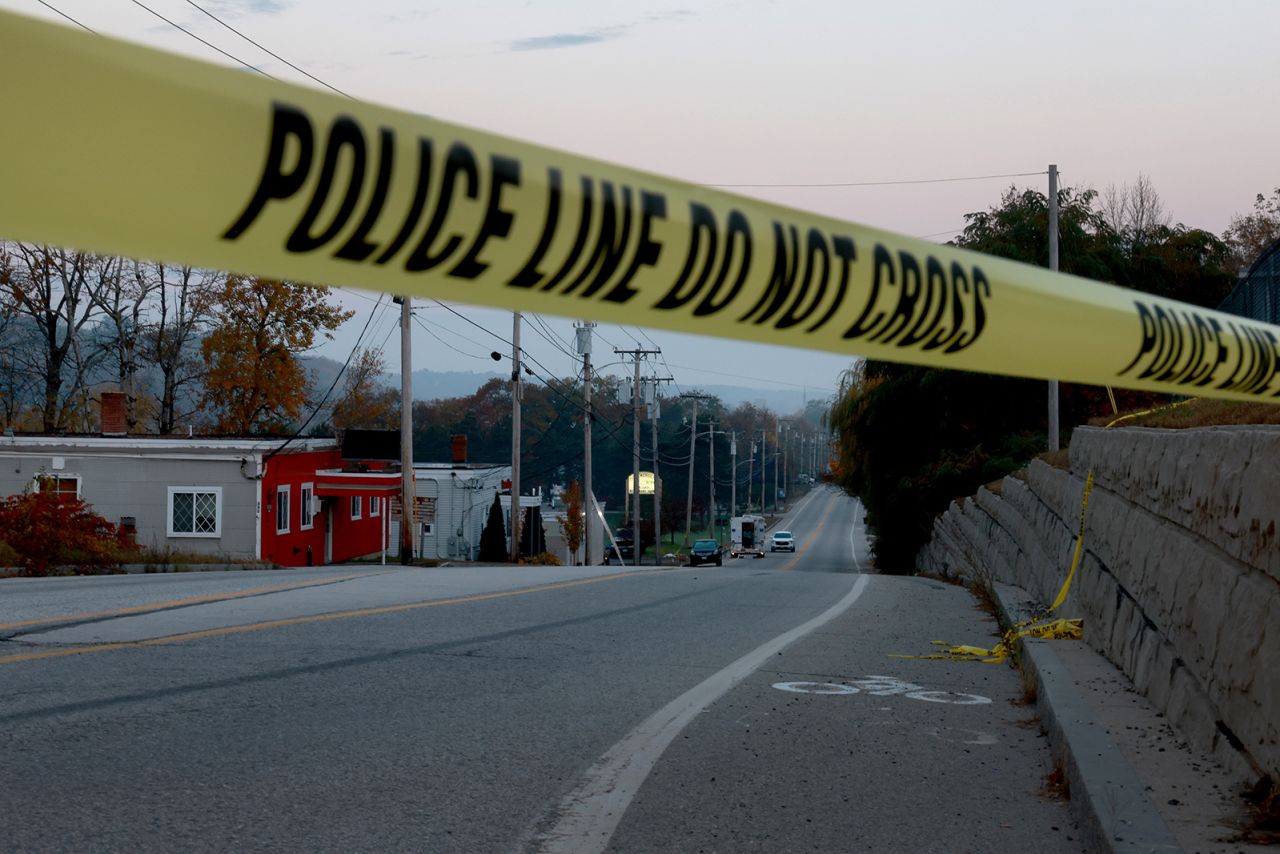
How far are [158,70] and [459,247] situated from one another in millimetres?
489

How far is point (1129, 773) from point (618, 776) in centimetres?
226

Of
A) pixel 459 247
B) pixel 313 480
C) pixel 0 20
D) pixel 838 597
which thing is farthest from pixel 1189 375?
pixel 313 480

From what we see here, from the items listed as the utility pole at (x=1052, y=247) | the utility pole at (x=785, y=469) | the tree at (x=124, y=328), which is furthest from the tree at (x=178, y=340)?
the utility pole at (x=785, y=469)

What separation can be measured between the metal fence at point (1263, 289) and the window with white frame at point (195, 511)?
105 ft

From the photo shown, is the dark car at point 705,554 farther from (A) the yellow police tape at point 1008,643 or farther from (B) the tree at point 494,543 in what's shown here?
(A) the yellow police tape at point 1008,643

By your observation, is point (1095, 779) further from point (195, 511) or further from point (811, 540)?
point (811, 540)

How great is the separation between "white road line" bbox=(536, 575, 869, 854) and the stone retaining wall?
248cm

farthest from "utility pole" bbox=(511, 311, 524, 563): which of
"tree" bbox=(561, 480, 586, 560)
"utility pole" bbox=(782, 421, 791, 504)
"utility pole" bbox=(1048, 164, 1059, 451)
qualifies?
"utility pole" bbox=(782, 421, 791, 504)

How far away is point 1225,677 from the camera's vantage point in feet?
16.7

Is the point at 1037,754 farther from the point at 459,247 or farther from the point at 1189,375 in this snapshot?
the point at 459,247

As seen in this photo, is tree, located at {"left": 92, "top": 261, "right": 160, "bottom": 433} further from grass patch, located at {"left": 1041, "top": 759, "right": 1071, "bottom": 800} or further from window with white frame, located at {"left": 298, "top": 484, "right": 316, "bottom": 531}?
grass patch, located at {"left": 1041, "top": 759, "right": 1071, "bottom": 800}

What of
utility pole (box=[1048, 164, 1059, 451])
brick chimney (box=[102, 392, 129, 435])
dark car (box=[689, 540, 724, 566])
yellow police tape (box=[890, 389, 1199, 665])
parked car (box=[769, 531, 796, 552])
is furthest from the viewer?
parked car (box=[769, 531, 796, 552])

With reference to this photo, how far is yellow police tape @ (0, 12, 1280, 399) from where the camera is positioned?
1516mm

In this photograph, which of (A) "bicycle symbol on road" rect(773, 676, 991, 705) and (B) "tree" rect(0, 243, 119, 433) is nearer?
(A) "bicycle symbol on road" rect(773, 676, 991, 705)
